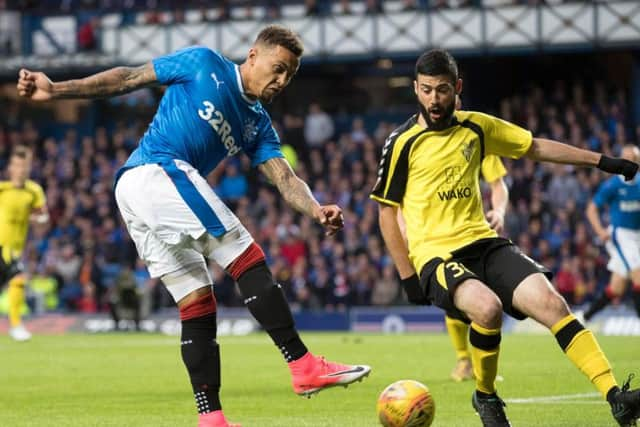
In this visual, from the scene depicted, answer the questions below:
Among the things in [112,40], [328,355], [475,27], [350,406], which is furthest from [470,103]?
[350,406]

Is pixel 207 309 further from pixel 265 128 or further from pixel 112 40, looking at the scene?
pixel 112 40

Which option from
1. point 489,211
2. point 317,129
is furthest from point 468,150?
→ point 317,129

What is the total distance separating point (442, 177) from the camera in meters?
7.91

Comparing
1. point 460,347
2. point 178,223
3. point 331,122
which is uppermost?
point 178,223

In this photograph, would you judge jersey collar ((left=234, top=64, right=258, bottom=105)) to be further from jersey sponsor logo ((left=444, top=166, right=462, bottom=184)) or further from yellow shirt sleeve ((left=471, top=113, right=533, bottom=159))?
yellow shirt sleeve ((left=471, top=113, right=533, bottom=159))

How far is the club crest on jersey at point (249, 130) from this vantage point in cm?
786

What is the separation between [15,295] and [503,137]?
45.7ft

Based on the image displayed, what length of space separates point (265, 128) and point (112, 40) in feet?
85.5

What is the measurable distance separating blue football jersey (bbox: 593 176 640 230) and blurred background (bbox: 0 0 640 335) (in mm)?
4240

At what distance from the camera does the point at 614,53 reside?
33.7 meters

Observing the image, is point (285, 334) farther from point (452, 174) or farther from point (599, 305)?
point (599, 305)

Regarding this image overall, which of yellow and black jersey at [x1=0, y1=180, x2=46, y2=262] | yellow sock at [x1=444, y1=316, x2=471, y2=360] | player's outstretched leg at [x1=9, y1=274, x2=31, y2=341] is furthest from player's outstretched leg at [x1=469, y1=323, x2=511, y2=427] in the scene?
player's outstretched leg at [x1=9, y1=274, x2=31, y2=341]

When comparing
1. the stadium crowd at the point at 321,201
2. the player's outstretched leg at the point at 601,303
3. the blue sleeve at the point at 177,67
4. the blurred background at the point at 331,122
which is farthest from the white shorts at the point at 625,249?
the blue sleeve at the point at 177,67

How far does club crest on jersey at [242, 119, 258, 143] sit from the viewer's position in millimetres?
7859
